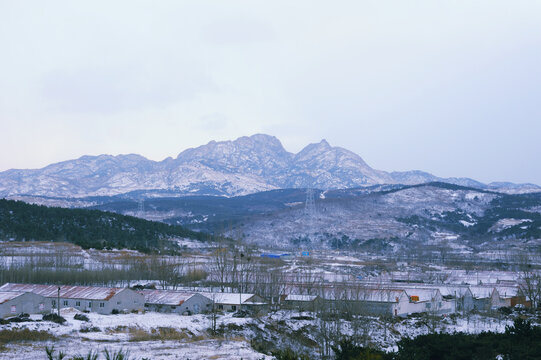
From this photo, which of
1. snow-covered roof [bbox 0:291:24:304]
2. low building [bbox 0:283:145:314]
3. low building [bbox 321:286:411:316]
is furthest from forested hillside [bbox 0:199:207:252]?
low building [bbox 321:286:411:316]

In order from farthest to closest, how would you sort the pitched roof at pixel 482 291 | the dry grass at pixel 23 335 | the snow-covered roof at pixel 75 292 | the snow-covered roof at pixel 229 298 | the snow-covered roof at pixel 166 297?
the pitched roof at pixel 482 291
the snow-covered roof at pixel 229 298
the snow-covered roof at pixel 166 297
the snow-covered roof at pixel 75 292
the dry grass at pixel 23 335

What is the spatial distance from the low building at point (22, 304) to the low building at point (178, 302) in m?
9.17

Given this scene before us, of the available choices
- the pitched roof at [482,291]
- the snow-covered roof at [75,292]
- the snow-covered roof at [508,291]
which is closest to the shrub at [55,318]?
→ the snow-covered roof at [75,292]

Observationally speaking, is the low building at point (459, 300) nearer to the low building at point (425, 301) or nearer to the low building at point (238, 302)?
the low building at point (425, 301)

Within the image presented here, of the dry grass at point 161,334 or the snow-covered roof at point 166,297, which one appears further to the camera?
the snow-covered roof at point 166,297

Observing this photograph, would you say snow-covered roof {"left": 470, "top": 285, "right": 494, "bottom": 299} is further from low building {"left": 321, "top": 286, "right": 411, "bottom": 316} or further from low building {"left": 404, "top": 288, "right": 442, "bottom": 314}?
low building {"left": 321, "top": 286, "right": 411, "bottom": 316}

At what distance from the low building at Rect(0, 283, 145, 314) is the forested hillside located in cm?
3909

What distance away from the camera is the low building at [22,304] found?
43438 millimetres

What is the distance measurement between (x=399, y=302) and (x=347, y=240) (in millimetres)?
103703

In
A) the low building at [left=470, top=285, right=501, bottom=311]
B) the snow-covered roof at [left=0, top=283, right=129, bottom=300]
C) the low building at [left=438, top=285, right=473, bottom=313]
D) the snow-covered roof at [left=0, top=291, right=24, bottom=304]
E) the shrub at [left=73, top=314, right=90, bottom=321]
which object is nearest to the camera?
the shrub at [left=73, top=314, right=90, bottom=321]

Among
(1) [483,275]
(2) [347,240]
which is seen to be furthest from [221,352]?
(2) [347,240]

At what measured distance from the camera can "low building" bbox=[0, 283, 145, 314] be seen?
160ft

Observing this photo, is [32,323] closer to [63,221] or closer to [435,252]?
[63,221]

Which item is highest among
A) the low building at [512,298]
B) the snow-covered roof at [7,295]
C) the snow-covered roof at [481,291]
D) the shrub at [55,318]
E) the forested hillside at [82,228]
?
the forested hillside at [82,228]
